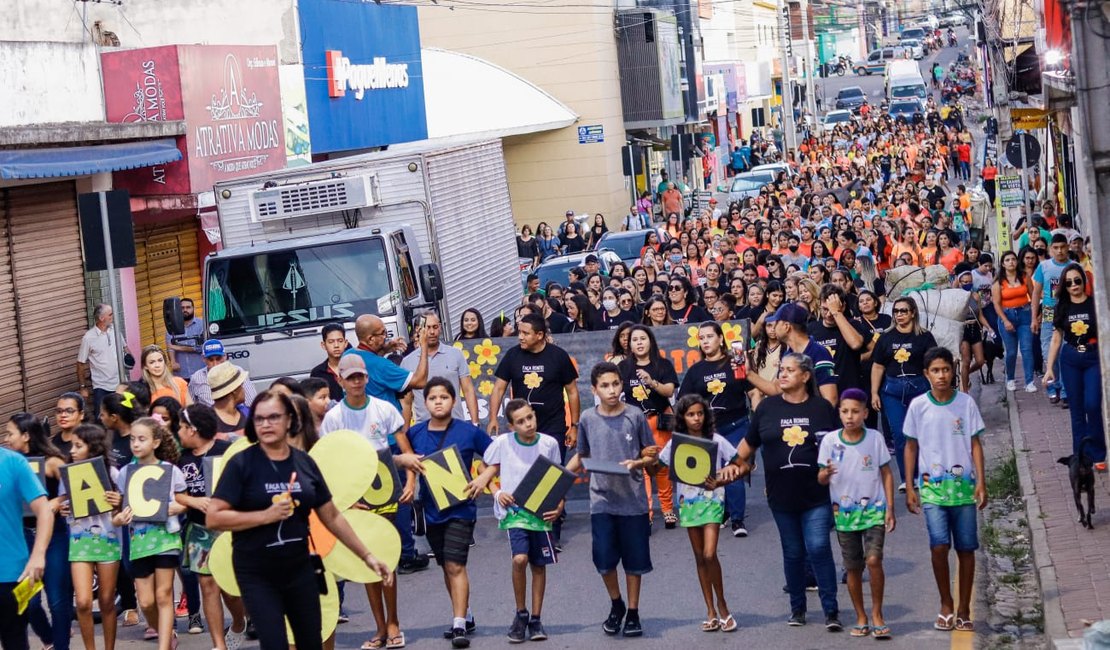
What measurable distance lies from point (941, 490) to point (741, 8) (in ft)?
221

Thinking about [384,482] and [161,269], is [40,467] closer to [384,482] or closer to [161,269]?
[384,482]

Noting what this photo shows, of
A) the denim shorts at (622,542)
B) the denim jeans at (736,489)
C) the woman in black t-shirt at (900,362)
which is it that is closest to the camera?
the denim shorts at (622,542)

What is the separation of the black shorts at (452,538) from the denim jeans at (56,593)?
7.09ft

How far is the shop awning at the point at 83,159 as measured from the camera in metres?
17.0

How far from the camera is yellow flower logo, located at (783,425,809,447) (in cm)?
930

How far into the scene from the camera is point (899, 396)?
1244 centimetres

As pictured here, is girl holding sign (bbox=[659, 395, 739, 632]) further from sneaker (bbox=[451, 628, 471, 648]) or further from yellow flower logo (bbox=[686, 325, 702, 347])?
yellow flower logo (bbox=[686, 325, 702, 347])

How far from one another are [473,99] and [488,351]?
80.6 feet

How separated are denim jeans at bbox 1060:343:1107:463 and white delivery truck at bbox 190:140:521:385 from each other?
6.76 m

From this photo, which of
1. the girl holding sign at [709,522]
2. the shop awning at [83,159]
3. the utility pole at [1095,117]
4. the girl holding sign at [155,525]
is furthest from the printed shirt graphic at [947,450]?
the shop awning at [83,159]

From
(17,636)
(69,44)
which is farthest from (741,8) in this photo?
(17,636)

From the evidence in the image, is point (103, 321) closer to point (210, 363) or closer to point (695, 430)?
point (210, 363)

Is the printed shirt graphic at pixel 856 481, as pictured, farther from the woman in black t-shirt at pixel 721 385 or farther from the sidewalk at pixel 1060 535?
the woman in black t-shirt at pixel 721 385

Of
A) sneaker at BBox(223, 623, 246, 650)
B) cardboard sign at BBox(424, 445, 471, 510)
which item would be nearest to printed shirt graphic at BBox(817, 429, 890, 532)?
cardboard sign at BBox(424, 445, 471, 510)
